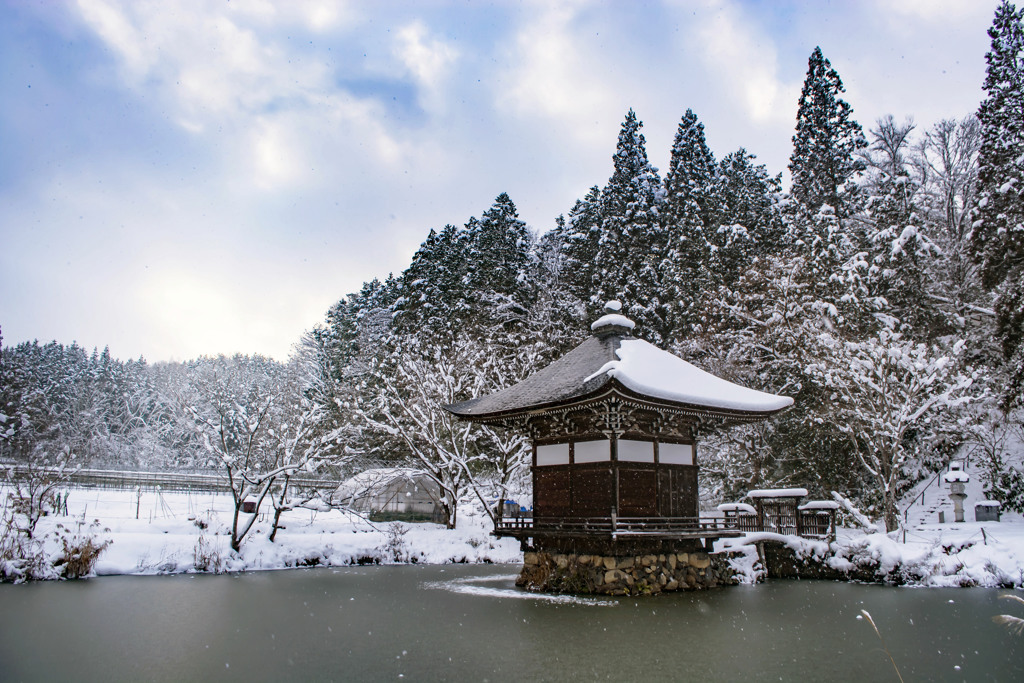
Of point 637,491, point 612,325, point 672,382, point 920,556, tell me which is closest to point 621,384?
point 672,382

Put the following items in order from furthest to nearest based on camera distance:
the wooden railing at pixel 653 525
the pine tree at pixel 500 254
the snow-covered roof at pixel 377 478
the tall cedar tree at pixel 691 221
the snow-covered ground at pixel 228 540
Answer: the pine tree at pixel 500 254 → the tall cedar tree at pixel 691 221 → the snow-covered roof at pixel 377 478 → the snow-covered ground at pixel 228 540 → the wooden railing at pixel 653 525

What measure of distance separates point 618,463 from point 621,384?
96.4 inches

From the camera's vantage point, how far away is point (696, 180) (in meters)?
34.7

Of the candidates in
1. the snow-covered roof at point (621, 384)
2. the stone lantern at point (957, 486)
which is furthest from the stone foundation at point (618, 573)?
the stone lantern at point (957, 486)

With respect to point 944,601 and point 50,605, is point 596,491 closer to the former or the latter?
point 944,601

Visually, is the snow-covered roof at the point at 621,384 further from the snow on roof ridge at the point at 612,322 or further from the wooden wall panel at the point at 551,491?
the wooden wall panel at the point at 551,491

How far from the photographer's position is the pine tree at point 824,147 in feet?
102

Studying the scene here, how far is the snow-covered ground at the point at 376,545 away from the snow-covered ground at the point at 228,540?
0.11 ft

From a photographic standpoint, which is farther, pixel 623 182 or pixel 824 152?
pixel 623 182

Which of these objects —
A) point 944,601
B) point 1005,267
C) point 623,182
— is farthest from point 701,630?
point 623,182

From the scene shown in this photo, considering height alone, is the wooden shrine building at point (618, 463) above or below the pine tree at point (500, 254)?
below

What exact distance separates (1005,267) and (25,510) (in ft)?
95.8

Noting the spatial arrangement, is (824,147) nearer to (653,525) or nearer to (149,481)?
(653,525)

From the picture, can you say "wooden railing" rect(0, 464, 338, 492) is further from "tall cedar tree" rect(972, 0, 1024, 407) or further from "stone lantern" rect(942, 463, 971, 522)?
"tall cedar tree" rect(972, 0, 1024, 407)
